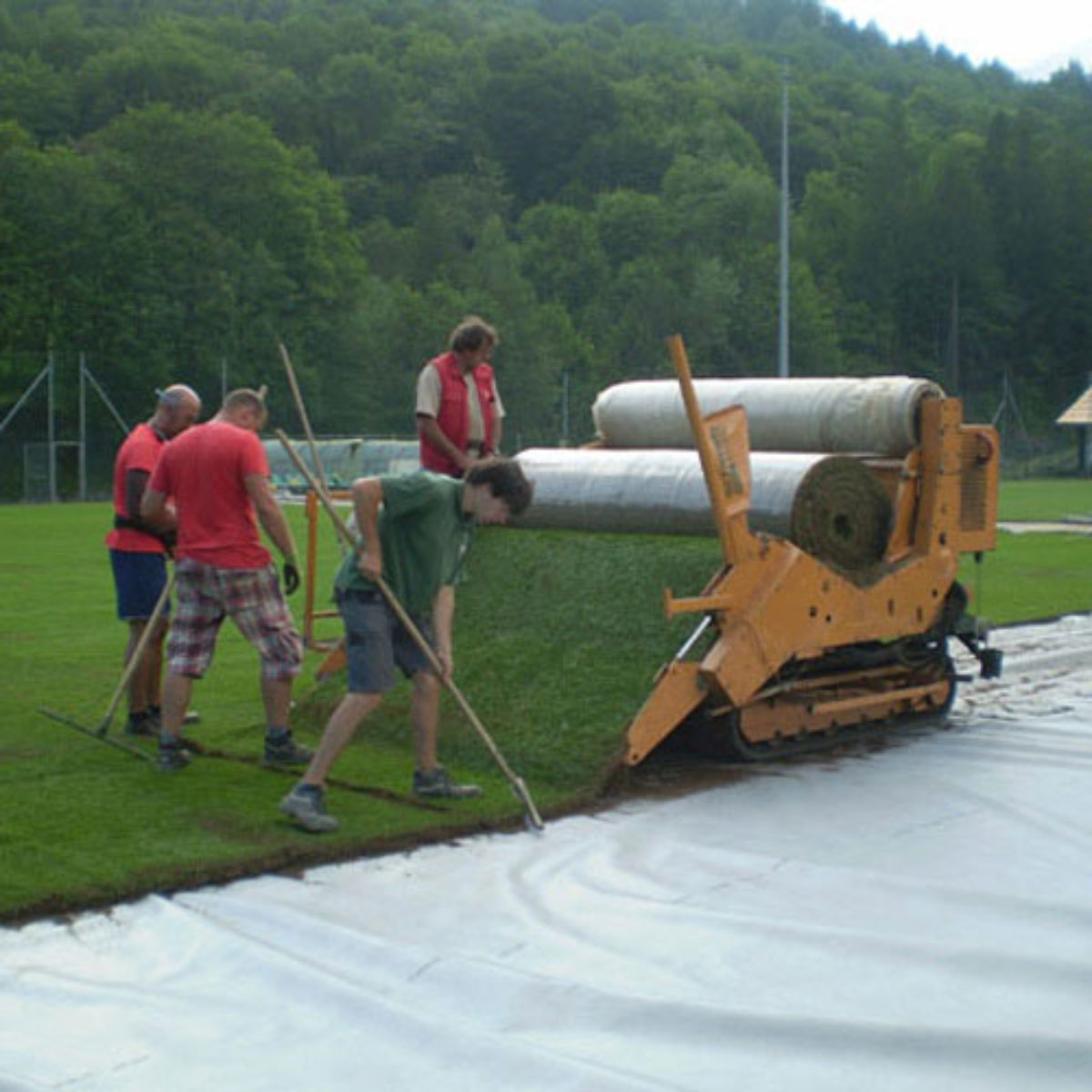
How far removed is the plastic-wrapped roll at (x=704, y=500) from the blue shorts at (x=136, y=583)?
6.27ft

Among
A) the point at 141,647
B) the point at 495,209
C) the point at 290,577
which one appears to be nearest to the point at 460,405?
the point at 290,577

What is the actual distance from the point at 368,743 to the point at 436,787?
1.19 meters

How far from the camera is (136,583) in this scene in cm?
795

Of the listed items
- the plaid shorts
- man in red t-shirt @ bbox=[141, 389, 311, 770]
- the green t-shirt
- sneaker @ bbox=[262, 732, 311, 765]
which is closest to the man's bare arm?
man in red t-shirt @ bbox=[141, 389, 311, 770]

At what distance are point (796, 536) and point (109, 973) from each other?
Result: 4334mm

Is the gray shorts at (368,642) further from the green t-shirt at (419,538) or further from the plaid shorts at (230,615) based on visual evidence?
the plaid shorts at (230,615)

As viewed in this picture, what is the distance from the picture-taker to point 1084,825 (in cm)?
646

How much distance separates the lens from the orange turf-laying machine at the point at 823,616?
719cm

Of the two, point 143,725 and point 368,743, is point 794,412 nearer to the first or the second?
point 368,743

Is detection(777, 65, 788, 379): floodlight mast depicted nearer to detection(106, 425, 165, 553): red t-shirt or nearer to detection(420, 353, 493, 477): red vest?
detection(420, 353, 493, 477): red vest

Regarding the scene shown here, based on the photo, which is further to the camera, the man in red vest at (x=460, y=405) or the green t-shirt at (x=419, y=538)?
the man in red vest at (x=460, y=405)

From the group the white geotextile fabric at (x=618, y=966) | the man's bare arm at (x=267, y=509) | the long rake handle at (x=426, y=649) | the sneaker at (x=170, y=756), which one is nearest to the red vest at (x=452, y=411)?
the man's bare arm at (x=267, y=509)

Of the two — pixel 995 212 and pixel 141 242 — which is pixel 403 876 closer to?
pixel 141 242

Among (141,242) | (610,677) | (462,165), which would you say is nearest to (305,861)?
(610,677)
